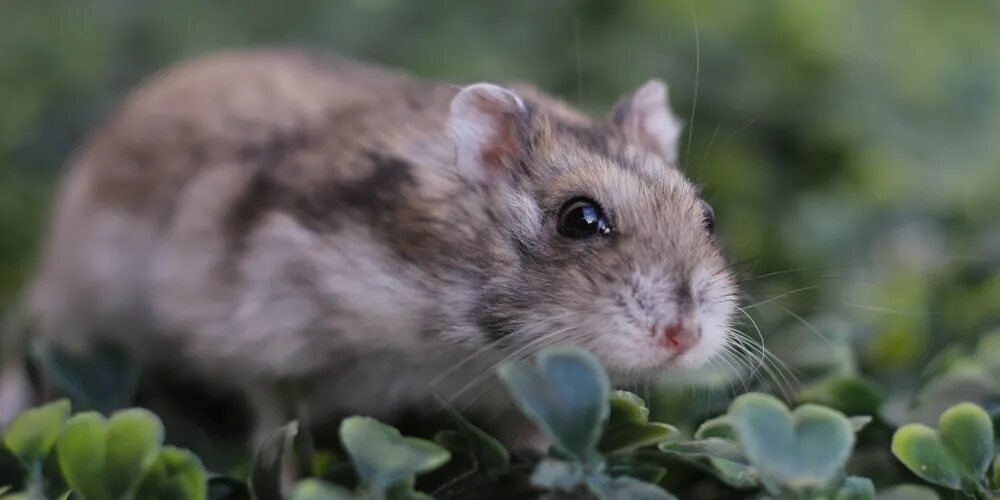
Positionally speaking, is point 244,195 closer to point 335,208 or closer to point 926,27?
point 335,208

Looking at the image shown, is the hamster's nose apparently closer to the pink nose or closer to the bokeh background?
the pink nose

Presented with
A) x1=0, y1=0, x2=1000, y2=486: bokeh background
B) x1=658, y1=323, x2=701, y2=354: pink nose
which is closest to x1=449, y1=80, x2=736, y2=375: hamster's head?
x1=658, y1=323, x2=701, y2=354: pink nose

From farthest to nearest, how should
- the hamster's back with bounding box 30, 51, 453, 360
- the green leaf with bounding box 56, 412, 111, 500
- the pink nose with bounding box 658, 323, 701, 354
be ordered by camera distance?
the hamster's back with bounding box 30, 51, 453, 360
the pink nose with bounding box 658, 323, 701, 354
the green leaf with bounding box 56, 412, 111, 500

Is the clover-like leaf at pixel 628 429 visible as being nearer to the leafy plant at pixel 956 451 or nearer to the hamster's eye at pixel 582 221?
the leafy plant at pixel 956 451

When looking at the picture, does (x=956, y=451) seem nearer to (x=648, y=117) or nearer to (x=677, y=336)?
(x=677, y=336)

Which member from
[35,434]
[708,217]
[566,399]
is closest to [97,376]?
[35,434]

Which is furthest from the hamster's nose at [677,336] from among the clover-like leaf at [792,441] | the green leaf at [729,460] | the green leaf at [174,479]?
the green leaf at [174,479]

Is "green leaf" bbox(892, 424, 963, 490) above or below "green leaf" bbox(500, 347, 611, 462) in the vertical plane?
above
